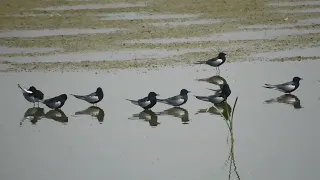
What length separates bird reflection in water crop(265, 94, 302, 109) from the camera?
3781mm

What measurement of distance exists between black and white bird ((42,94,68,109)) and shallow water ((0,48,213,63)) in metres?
1.13

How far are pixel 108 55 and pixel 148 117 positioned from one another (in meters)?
1.40

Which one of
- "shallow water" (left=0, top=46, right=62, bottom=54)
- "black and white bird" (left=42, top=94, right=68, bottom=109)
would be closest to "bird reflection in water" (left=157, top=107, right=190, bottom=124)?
"black and white bird" (left=42, top=94, right=68, bottom=109)

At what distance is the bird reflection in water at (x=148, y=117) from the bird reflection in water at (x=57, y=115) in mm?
433

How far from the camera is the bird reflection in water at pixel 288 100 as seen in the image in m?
3.78

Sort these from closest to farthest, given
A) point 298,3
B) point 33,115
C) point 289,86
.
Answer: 1. point 33,115
2. point 289,86
3. point 298,3

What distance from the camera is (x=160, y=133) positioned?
3.47 meters

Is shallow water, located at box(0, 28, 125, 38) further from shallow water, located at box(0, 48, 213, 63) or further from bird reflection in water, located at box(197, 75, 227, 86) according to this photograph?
bird reflection in water, located at box(197, 75, 227, 86)

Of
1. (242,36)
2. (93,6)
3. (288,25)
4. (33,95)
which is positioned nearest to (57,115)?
(33,95)

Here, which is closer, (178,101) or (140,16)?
(178,101)

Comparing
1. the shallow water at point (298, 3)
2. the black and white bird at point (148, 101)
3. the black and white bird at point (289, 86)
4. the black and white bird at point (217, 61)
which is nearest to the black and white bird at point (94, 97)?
the black and white bird at point (148, 101)

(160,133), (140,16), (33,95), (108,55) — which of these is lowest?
(160,133)

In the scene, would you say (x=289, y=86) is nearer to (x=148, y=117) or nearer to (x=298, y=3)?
(x=148, y=117)

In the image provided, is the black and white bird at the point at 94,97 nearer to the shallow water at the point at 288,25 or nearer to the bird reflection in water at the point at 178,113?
the bird reflection in water at the point at 178,113
